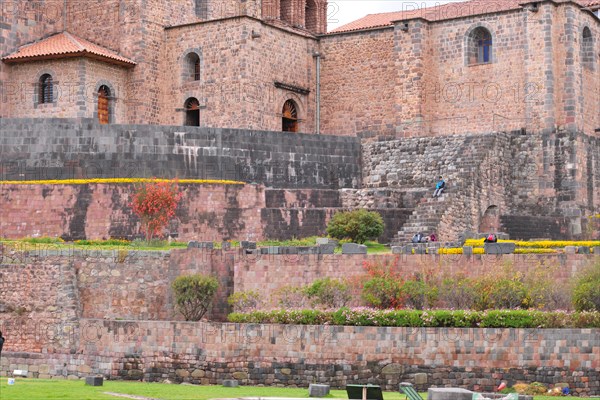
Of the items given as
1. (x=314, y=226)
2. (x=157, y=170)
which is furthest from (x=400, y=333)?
(x=157, y=170)

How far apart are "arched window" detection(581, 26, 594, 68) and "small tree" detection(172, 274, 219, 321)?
19212 millimetres

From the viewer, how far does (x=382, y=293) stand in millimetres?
33156

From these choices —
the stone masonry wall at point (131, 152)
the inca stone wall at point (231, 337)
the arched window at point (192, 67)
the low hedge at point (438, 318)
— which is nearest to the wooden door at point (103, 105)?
the arched window at point (192, 67)

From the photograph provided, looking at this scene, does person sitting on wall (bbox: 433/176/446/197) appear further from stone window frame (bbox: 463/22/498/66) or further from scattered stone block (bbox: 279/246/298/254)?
scattered stone block (bbox: 279/246/298/254)

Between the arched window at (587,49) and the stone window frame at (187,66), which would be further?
the stone window frame at (187,66)

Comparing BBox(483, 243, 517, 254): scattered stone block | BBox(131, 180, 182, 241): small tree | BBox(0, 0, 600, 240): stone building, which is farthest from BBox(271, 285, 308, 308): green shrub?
BBox(0, 0, 600, 240): stone building

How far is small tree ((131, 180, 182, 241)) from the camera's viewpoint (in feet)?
129

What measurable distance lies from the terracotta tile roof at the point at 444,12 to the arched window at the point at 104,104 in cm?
940

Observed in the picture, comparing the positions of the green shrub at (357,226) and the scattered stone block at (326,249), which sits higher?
the green shrub at (357,226)

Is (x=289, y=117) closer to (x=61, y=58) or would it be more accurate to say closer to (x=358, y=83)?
(x=358, y=83)

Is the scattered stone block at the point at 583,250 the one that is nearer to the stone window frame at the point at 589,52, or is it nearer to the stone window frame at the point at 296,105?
the stone window frame at the point at 589,52

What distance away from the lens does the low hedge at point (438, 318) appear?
3105 centimetres

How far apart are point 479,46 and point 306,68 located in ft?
23.6

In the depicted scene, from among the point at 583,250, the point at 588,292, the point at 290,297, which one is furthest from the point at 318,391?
the point at 583,250
